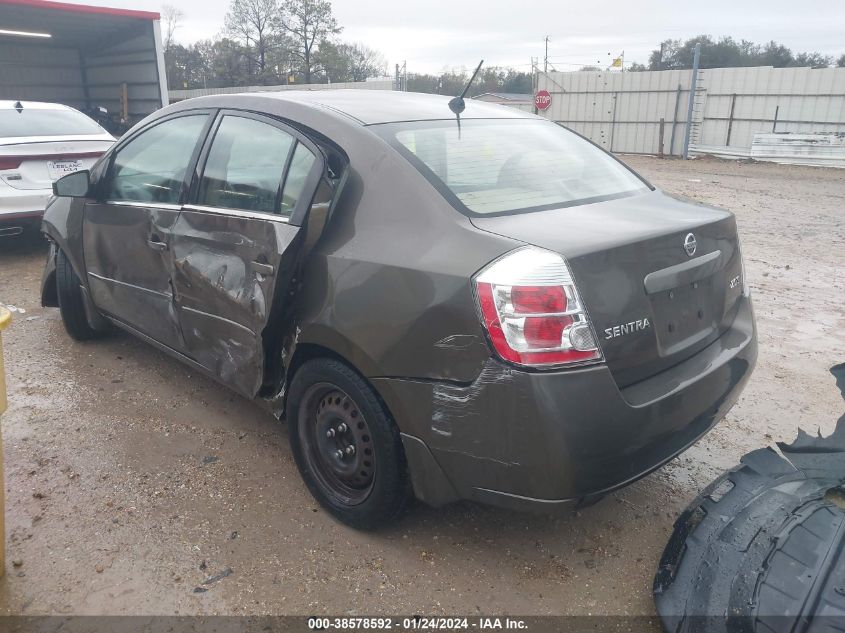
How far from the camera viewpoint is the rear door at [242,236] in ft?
8.51

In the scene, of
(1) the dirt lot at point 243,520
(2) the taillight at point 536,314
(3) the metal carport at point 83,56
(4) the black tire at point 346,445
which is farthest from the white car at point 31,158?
(3) the metal carport at point 83,56

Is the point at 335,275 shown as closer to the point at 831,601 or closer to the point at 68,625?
the point at 68,625

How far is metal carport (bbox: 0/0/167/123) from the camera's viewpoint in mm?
15094

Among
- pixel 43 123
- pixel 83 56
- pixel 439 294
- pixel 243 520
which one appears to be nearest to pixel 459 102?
pixel 439 294

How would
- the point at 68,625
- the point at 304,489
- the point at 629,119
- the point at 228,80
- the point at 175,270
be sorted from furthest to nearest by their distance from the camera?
1. the point at 228,80
2. the point at 629,119
3. the point at 175,270
4. the point at 304,489
5. the point at 68,625

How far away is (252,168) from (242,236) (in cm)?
34

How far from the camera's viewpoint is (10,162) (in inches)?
251

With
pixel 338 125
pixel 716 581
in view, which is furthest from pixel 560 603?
pixel 338 125

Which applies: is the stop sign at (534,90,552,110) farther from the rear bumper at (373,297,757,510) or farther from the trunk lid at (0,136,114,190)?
the rear bumper at (373,297,757,510)

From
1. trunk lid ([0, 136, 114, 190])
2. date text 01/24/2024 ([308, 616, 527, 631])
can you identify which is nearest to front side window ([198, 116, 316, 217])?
date text 01/24/2024 ([308, 616, 527, 631])

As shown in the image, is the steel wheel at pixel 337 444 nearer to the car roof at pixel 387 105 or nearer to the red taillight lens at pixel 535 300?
the red taillight lens at pixel 535 300

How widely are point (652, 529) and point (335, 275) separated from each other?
1.66 meters

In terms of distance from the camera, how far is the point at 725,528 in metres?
2.07

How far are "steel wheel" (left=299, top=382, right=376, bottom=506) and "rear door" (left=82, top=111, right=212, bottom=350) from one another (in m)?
1.03
